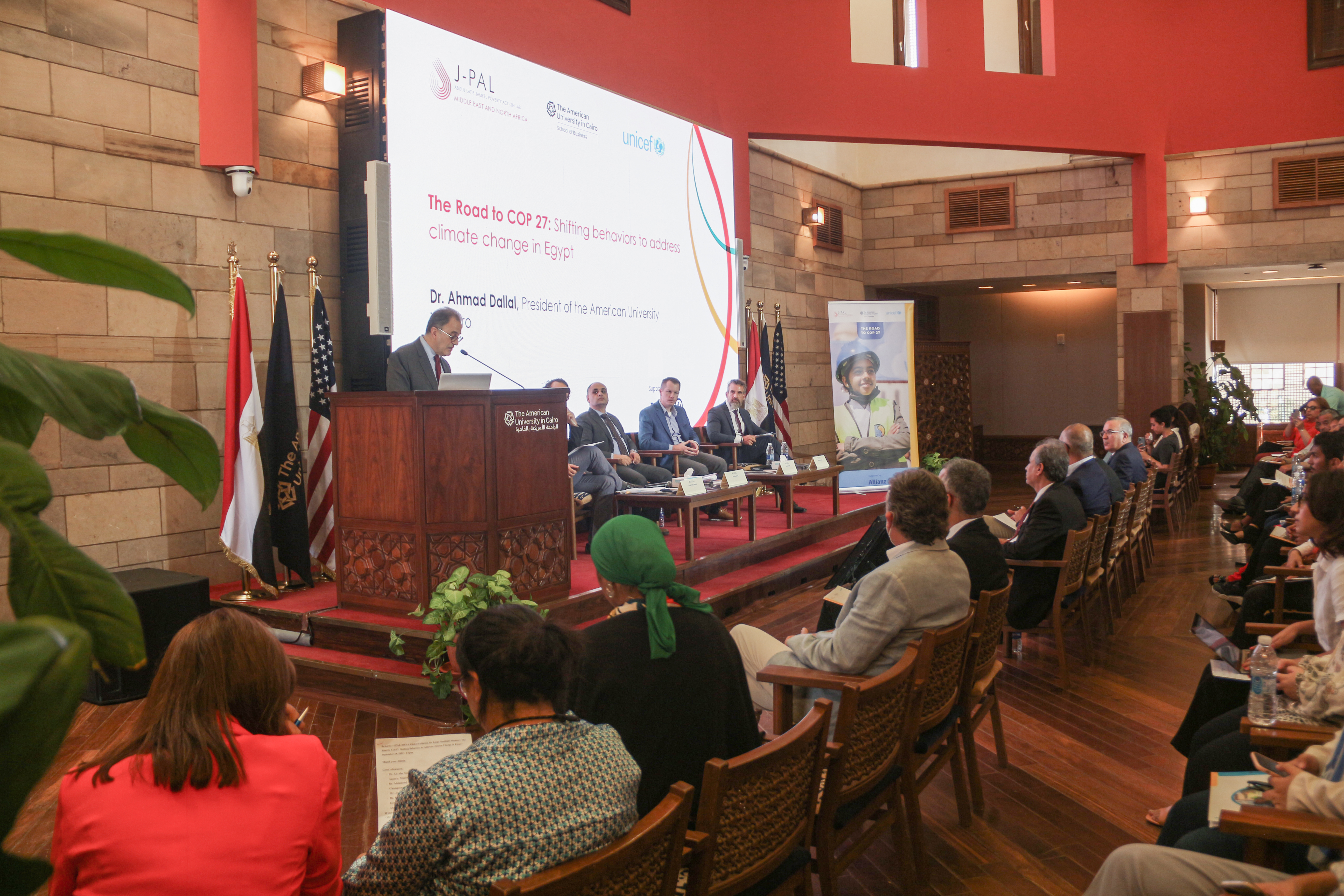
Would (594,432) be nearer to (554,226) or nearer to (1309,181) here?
(554,226)

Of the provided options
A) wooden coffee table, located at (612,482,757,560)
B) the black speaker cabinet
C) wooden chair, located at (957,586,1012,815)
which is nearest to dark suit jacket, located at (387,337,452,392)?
the black speaker cabinet

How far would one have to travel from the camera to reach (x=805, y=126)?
10.1m

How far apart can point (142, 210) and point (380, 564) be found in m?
2.38

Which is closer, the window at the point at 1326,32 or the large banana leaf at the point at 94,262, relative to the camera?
the large banana leaf at the point at 94,262

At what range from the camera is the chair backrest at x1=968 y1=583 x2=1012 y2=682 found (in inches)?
117

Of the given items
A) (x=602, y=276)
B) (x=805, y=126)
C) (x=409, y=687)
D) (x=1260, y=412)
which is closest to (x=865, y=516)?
(x=602, y=276)

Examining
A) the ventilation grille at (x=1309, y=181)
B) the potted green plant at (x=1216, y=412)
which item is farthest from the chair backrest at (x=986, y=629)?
the ventilation grille at (x=1309, y=181)

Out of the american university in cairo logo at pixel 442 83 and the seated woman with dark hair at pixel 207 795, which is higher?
the american university in cairo logo at pixel 442 83

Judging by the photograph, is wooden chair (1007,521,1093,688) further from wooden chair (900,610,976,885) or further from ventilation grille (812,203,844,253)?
ventilation grille (812,203,844,253)

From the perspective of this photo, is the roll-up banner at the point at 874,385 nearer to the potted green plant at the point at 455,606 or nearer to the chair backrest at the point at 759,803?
the potted green plant at the point at 455,606

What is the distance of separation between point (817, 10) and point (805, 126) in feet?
3.90

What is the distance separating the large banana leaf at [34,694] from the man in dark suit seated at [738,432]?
26.5 feet

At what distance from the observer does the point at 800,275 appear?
11695mm

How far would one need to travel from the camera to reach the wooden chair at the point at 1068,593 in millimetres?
4371
